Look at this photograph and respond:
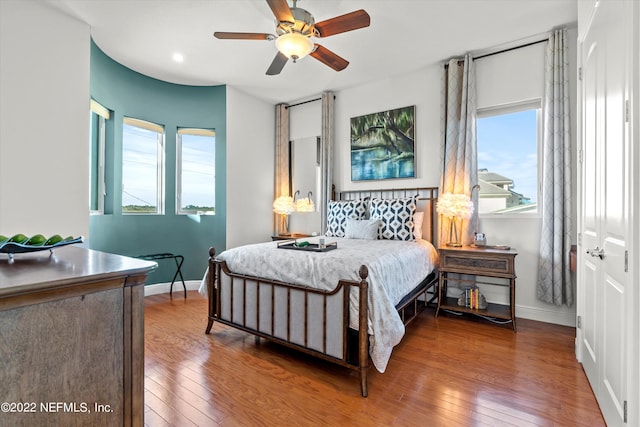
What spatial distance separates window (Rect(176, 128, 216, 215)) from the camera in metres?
4.43

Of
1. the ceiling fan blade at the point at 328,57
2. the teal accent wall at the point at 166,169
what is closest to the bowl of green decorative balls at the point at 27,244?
the ceiling fan blade at the point at 328,57

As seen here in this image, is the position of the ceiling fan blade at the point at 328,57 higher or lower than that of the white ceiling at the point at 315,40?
lower

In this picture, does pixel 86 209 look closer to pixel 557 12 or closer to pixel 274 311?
pixel 274 311

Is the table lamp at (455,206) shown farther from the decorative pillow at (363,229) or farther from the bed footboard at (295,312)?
the bed footboard at (295,312)

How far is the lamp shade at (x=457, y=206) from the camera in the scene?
10.6ft

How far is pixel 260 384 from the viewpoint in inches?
78.1

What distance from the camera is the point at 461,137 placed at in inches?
135

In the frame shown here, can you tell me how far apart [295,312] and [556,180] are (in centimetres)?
277

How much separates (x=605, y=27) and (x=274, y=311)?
8.86 feet

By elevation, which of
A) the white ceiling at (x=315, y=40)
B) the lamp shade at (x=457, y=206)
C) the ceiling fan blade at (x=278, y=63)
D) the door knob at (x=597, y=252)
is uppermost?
the white ceiling at (x=315, y=40)

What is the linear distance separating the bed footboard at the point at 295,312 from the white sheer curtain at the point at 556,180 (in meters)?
2.18

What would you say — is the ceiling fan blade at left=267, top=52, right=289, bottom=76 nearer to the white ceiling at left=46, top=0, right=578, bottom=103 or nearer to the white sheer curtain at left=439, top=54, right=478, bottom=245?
the white ceiling at left=46, top=0, right=578, bottom=103

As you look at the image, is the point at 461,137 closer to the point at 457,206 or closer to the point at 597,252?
the point at 457,206

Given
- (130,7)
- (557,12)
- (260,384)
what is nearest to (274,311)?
(260,384)
